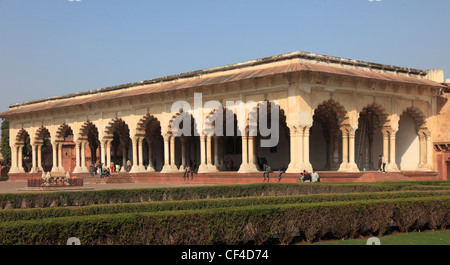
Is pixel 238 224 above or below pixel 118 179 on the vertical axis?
above

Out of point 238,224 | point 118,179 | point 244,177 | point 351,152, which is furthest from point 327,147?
point 238,224

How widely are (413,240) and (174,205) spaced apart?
4568 mm

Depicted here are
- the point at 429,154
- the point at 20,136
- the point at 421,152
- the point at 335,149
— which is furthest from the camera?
the point at 20,136

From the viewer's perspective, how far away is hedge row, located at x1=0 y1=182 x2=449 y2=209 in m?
14.6

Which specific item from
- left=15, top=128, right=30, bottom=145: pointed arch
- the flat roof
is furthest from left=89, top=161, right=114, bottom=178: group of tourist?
left=15, top=128, right=30, bottom=145: pointed arch

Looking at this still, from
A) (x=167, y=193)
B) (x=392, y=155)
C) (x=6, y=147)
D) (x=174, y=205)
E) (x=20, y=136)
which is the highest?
(x=20, y=136)

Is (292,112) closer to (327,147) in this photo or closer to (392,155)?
(392,155)

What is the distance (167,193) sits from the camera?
15766mm

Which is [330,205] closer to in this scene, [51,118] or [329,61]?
[329,61]

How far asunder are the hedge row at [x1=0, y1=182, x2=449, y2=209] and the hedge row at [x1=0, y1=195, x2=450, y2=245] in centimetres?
388

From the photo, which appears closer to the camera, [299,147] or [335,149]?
[299,147]

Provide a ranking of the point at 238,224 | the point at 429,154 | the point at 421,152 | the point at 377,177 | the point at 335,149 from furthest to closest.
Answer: the point at 335,149 < the point at 421,152 < the point at 429,154 < the point at 377,177 < the point at 238,224

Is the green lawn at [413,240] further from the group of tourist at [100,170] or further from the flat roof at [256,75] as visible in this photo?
the group of tourist at [100,170]

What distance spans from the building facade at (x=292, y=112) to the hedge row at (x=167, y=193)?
18.0 feet
